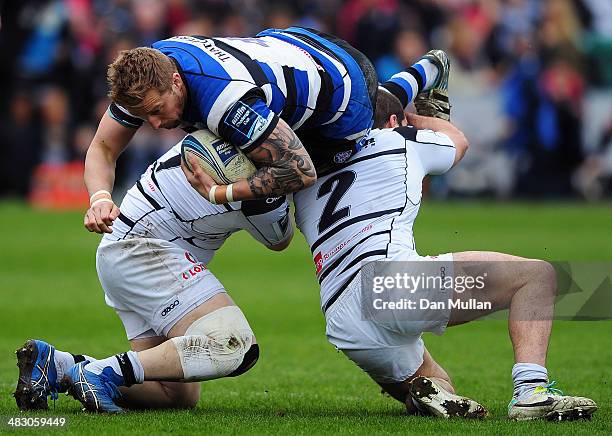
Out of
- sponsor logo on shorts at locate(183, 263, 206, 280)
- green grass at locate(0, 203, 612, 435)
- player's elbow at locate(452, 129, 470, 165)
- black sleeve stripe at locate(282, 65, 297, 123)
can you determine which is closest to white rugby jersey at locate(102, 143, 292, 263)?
sponsor logo on shorts at locate(183, 263, 206, 280)

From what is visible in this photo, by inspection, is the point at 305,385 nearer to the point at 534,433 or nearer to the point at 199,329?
the point at 199,329

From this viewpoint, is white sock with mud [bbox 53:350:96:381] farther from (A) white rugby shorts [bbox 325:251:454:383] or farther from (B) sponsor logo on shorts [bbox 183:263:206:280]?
(A) white rugby shorts [bbox 325:251:454:383]

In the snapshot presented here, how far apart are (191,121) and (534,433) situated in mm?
2327

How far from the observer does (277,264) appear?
51.5 ft

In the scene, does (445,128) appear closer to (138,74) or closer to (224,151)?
(224,151)

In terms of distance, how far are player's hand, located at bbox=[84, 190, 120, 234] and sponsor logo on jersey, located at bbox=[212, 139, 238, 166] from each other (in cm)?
64

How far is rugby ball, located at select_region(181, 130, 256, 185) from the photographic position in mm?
6438

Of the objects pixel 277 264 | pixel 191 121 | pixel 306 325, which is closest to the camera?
pixel 191 121

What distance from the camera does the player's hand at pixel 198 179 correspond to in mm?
6484

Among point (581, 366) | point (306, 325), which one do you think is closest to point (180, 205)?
point (581, 366)

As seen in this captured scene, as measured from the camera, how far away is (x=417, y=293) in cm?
657

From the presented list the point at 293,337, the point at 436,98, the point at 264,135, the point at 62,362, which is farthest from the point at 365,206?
the point at 293,337

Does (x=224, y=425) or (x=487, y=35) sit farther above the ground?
(x=487, y=35)

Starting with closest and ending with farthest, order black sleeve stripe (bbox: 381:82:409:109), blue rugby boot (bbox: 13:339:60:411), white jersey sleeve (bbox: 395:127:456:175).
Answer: blue rugby boot (bbox: 13:339:60:411)
white jersey sleeve (bbox: 395:127:456:175)
black sleeve stripe (bbox: 381:82:409:109)
